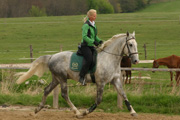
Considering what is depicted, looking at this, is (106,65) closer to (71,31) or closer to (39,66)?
(39,66)

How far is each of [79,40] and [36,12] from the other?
97.5 feet

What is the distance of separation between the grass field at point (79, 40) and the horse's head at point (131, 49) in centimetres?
181

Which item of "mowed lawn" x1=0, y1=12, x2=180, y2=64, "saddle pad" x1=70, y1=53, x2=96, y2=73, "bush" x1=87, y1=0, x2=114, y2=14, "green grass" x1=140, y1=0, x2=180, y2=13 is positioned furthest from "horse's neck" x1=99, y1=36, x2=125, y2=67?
"green grass" x1=140, y1=0, x2=180, y2=13

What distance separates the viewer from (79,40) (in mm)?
41750

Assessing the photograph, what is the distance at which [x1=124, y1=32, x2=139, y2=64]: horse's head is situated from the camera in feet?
26.5

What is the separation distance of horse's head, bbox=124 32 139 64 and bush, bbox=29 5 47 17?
61.4 m

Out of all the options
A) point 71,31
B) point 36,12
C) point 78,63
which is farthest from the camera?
point 36,12

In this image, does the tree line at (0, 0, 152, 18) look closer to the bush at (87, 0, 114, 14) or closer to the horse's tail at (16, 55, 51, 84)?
the bush at (87, 0, 114, 14)

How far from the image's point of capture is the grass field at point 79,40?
9961 mm

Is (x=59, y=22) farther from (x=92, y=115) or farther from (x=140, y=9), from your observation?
(x=92, y=115)

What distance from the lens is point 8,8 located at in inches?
2539

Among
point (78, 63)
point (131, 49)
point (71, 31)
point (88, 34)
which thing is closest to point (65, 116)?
point (78, 63)

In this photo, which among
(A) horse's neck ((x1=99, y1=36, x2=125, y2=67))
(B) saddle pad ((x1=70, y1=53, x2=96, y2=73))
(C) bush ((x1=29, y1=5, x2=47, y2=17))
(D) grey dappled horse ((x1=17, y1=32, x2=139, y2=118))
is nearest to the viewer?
(D) grey dappled horse ((x1=17, y1=32, x2=139, y2=118))

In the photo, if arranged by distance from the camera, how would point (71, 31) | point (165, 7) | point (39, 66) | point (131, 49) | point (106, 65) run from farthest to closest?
point (165, 7) < point (71, 31) < point (39, 66) < point (106, 65) < point (131, 49)
